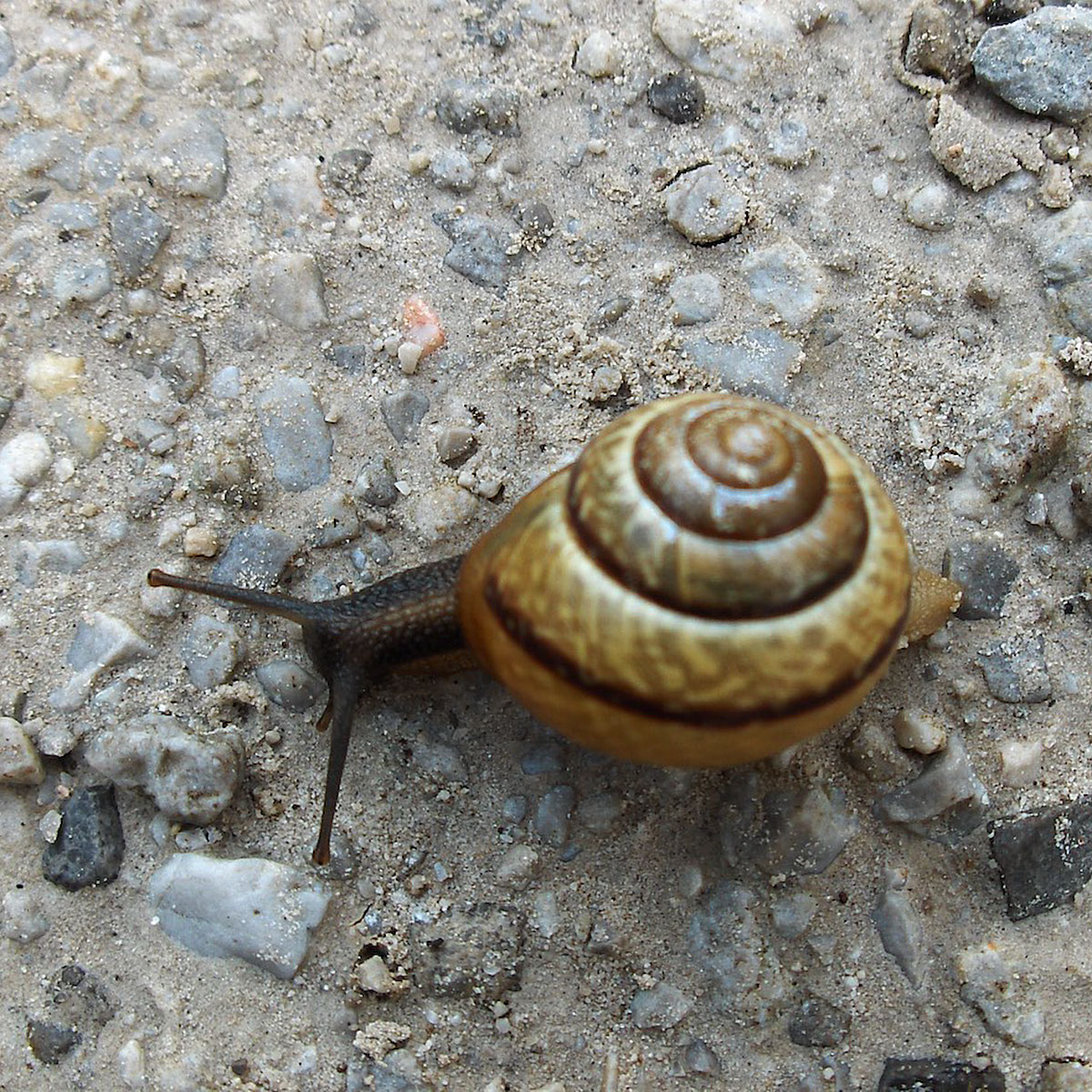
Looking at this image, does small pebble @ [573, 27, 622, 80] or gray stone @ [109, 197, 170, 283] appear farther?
small pebble @ [573, 27, 622, 80]

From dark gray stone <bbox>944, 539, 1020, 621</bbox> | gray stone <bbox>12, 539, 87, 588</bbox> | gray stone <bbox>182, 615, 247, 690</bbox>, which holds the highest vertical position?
gray stone <bbox>12, 539, 87, 588</bbox>

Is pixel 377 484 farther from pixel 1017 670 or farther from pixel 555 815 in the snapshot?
pixel 1017 670

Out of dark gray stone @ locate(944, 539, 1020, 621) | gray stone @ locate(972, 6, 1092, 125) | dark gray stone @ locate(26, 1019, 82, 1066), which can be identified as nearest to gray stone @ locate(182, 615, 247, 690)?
dark gray stone @ locate(26, 1019, 82, 1066)

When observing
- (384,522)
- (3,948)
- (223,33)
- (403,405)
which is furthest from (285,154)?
(3,948)

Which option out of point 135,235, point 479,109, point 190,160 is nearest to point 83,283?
point 135,235

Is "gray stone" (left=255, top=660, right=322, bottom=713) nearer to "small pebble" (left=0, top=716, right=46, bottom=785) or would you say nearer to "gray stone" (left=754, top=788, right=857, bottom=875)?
"small pebble" (left=0, top=716, right=46, bottom=785)

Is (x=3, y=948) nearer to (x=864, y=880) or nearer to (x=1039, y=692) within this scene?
(x=864, y=880)
